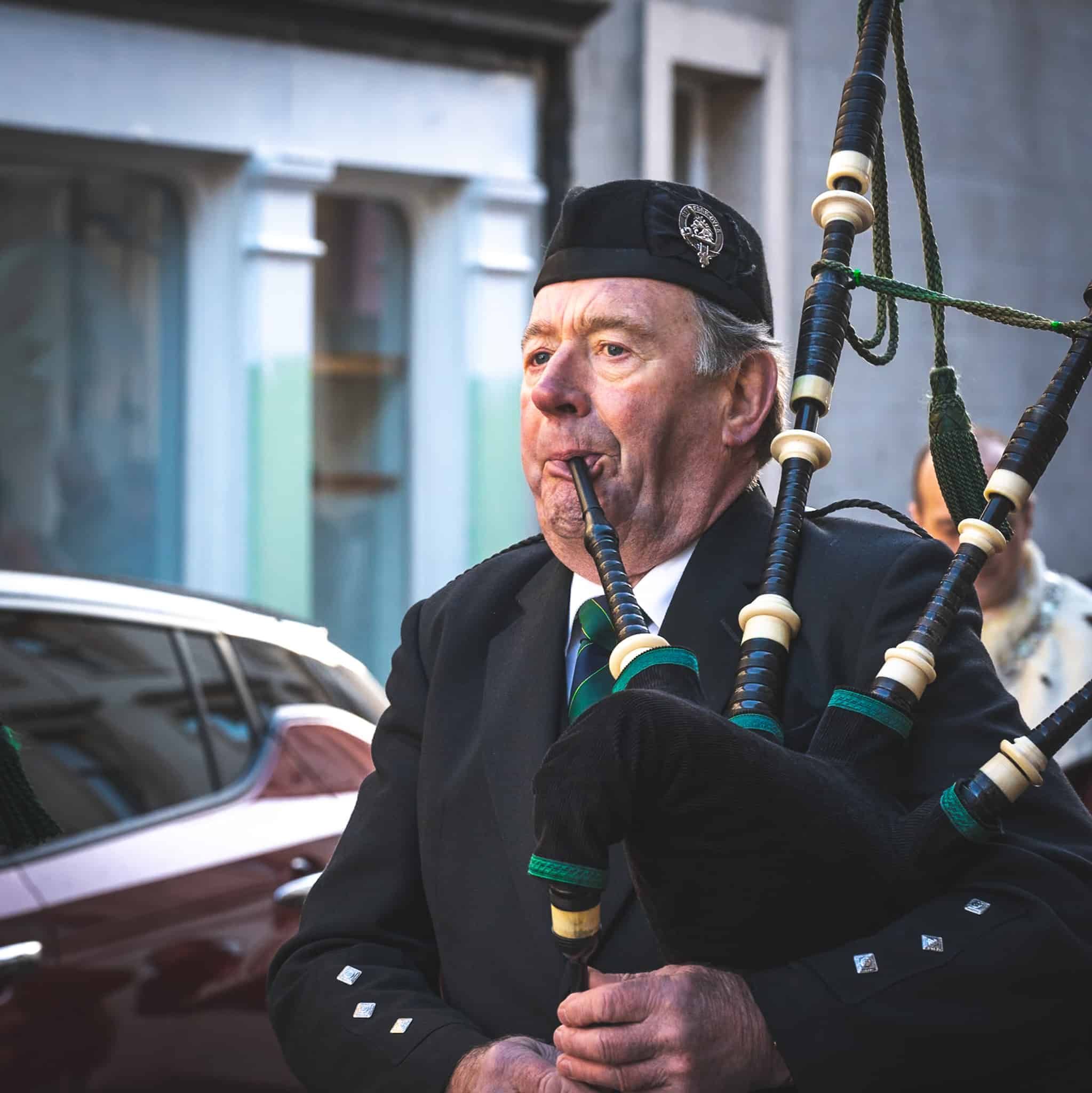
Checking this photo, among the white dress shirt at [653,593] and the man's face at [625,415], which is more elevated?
the man's face at [625,415]

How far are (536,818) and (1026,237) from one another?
9.23 meters

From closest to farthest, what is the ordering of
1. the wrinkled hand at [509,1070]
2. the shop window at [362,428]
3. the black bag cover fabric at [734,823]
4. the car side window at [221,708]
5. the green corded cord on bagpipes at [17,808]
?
the black bag cover fabric at [734,823] → the wrinkled hand at [509,1070] → the green corded cord on bagpipes at [17,808] → the car side window at [221,708] → the shop window at [362,428]

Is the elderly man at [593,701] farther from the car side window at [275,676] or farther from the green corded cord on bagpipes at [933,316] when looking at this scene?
the car side window at [275,676]

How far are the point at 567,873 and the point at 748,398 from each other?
97 centimetres

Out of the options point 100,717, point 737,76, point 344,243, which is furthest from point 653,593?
point 737,76

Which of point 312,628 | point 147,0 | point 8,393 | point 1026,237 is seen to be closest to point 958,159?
point 1026,237

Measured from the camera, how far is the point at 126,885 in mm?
3436

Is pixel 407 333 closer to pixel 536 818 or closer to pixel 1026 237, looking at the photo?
pixel 1026 237

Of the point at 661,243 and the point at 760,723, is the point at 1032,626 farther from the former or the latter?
the point at 760,723

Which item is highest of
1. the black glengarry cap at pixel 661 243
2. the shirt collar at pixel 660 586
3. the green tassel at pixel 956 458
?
the black glengarry cap at pixel 661 243

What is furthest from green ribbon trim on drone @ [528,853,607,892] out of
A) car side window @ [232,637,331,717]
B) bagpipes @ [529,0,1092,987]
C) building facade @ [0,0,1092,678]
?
building facade @ [0,0,1092,678]

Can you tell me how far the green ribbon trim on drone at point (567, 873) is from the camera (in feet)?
5.58

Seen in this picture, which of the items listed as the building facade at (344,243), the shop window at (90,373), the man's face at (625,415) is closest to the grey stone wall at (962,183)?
the building facade at (344,243)

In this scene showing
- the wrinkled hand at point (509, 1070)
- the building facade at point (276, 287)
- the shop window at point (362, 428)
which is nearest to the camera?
the wrinkled hand at point (509, 1070)
